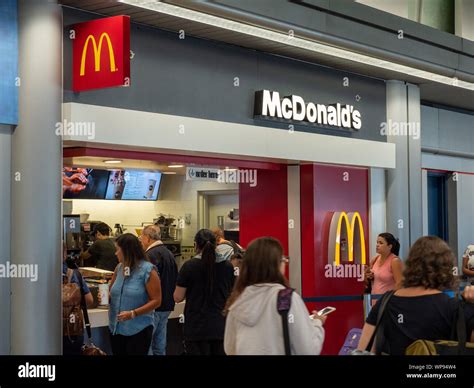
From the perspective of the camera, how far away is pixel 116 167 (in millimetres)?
7137

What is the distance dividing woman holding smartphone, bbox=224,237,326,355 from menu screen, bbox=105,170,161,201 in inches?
232

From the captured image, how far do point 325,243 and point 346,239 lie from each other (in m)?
0.33

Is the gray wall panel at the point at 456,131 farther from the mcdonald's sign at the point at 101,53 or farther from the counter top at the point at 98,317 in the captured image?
the mcdonald's sign at the point at 101,53

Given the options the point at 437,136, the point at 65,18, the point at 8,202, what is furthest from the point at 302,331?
the point at 437,136

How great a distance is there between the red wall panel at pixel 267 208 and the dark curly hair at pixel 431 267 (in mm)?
4743

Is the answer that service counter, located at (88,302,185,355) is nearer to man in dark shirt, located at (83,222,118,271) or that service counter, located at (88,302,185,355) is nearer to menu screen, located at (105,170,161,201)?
man in dark shirt, located at (83,222,118,271)

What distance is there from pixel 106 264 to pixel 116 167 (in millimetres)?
1286

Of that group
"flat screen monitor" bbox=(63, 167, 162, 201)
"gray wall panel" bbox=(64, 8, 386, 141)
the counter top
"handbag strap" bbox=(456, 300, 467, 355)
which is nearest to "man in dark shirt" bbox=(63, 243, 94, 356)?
the counter top

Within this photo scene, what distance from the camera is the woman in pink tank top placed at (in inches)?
277

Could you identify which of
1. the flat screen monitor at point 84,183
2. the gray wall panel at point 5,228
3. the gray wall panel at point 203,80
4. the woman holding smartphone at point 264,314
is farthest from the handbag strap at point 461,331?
the flat screen monitor at point 84,183

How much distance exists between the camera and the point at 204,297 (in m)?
5.58

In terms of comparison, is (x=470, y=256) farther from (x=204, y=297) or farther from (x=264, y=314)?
(x=264, y=314)

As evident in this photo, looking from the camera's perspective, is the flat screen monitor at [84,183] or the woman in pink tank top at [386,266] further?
the flat screen monitor at [84,183]

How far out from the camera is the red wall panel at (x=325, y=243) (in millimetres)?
8008
